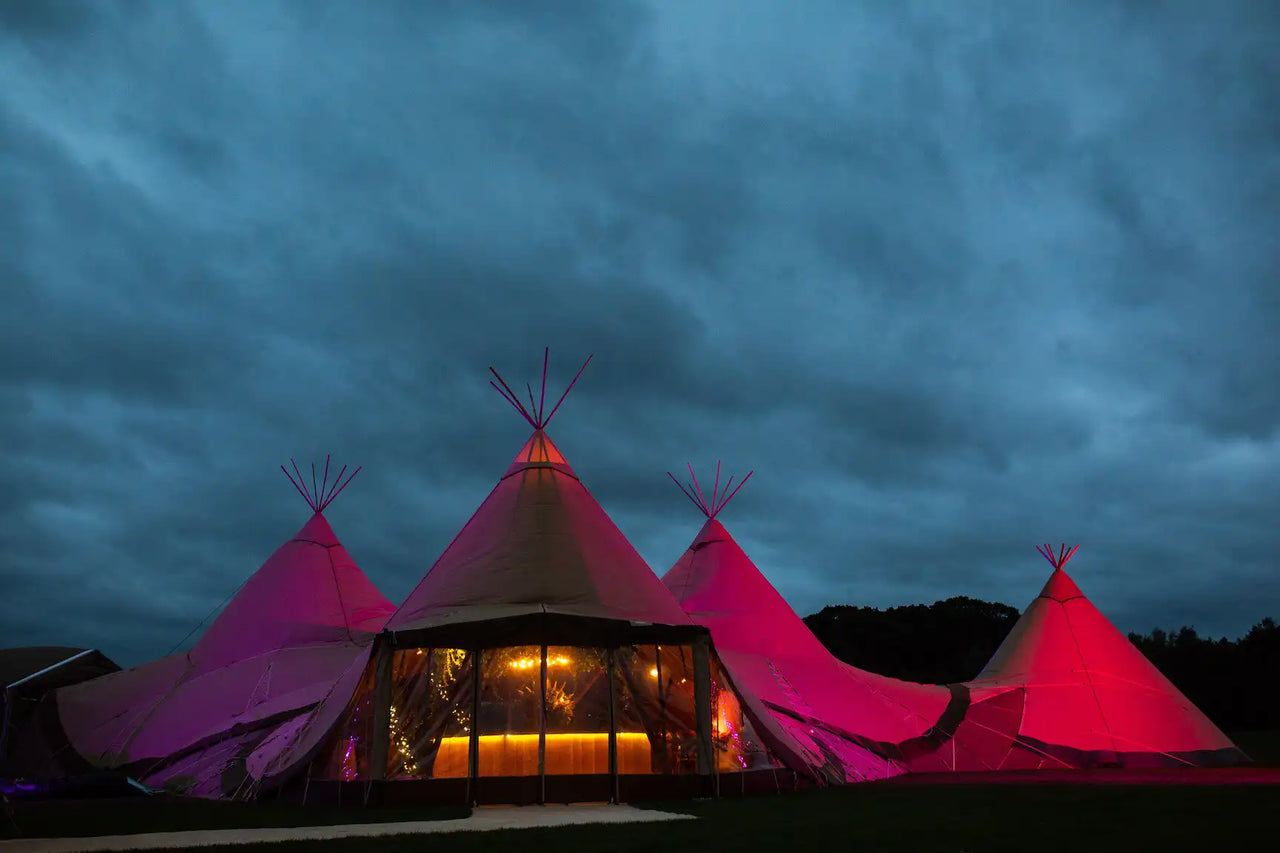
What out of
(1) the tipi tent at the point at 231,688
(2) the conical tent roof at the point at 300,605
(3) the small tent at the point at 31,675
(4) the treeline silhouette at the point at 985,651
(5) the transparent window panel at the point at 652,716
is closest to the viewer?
(5) the transparent window panel at the point at 652,716

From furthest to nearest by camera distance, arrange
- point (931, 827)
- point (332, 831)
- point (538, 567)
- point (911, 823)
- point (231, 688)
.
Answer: point (231, 688)
point (538, 567)
point (332, 831)
point (911, 823)
point (931, 827)

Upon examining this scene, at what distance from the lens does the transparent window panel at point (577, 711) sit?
10.5 metres

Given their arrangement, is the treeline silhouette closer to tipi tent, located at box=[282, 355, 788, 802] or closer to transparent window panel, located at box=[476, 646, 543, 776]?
tipi tent, located at box=[282, 355, 788, 802]

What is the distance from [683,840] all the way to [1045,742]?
39.1 ft

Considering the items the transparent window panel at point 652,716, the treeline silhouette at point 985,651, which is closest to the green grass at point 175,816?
the transparent window panel at point 652,716

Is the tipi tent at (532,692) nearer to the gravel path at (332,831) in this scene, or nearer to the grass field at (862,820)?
the grass field at (862,820)

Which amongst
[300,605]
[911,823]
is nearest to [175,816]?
[911,823]

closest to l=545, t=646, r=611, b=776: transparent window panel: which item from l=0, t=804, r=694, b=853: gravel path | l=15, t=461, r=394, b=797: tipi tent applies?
l=0, t=804, r=694, b=853: gravel path

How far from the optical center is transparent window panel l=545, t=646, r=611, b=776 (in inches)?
414

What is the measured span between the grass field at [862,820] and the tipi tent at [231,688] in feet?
7.62

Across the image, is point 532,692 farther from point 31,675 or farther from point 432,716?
point 31,675

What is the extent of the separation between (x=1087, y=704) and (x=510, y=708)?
36.5 ft

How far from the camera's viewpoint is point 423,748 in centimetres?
1049

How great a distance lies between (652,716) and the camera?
36.1ft
